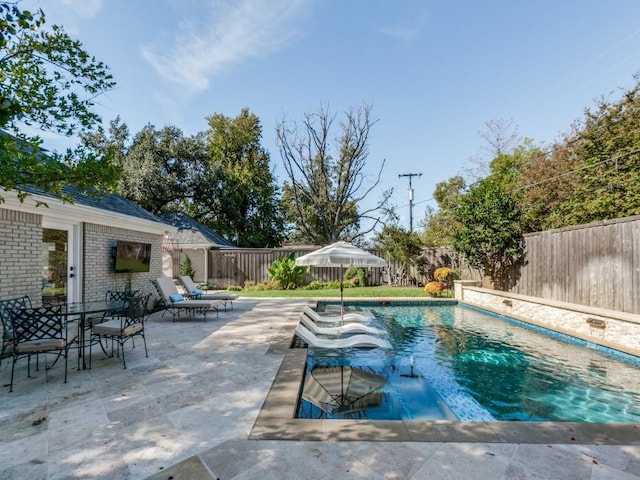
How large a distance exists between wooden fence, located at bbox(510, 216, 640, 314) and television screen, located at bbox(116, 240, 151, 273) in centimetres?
1261

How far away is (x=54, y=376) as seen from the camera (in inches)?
187

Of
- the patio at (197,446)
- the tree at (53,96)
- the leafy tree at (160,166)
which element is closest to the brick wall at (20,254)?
the patio at (197,446)

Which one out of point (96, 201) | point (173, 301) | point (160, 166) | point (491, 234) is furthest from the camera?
point (160, 166)

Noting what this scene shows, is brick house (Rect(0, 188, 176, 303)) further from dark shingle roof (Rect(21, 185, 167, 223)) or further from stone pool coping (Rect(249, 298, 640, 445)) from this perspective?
stone pool coping (Rect(249, 298, 640, 445))

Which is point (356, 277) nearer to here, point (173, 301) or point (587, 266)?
point (173, 301)

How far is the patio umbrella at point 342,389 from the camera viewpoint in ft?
13.9

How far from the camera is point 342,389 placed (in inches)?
190

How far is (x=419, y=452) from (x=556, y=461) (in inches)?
42.2

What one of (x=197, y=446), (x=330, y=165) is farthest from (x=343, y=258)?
(x=330, y=165)

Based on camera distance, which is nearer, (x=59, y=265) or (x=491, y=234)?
(x=59, y=265)

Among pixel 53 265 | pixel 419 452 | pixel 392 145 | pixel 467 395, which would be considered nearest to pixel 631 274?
pixel 467 395

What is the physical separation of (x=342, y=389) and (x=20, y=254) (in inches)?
257

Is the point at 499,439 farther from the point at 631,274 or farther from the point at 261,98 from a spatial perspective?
the point at 261,98

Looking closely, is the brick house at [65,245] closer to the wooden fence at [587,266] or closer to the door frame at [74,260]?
the door frame at [74,260]
